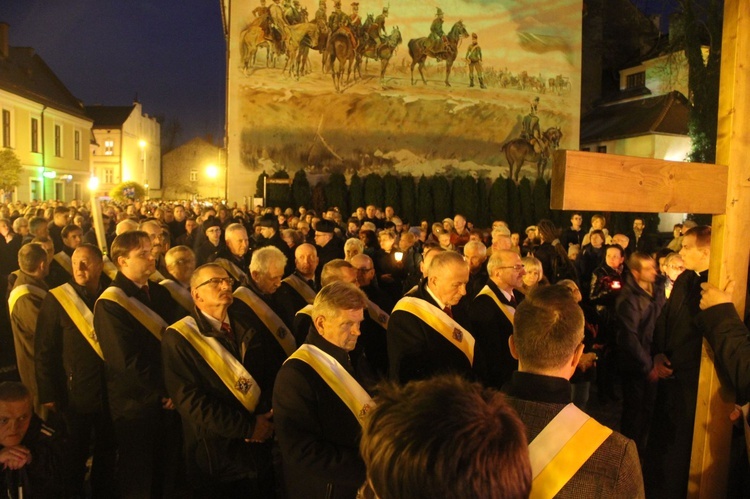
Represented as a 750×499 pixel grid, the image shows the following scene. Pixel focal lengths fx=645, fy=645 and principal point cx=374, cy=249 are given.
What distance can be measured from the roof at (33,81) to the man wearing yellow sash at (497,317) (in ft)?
124

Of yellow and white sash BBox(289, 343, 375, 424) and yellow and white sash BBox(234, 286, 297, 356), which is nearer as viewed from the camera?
yellow and white sash BBox(289, 343, 375, 424)

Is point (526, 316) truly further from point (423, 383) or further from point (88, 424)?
point (88, 424)

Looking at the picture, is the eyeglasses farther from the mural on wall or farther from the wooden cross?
the mural on wall

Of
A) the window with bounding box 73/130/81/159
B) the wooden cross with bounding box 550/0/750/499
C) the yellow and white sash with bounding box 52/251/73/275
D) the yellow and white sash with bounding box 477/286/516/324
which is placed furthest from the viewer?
the window with bounding box 73/130/81/159

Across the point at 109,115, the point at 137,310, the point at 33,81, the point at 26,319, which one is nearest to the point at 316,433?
the point at 137,310

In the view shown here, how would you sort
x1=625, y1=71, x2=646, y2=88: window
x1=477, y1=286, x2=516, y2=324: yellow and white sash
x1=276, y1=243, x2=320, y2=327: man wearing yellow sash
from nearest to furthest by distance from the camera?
1. x1=477, y1=286, x2=516, y2=324: yellow and white sash
2. x1=276, y1=243, x2=320, y2=327: man wearing yellow sash
3. x1=625, y1=71, x2=646, y2=88: window

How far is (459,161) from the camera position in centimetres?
2917

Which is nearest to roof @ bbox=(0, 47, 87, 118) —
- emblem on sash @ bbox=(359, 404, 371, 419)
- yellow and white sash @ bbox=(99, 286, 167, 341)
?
yellow and white sash @ bbox=(99, 286, 167, 341)

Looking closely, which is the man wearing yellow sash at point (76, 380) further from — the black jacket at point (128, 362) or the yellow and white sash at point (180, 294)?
the yellow and white sash at point (180, 294)

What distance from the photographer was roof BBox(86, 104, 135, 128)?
59312 mm

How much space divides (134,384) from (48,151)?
43.4 m

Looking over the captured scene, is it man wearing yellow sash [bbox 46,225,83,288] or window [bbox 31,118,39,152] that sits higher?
window [bbox 31,118,39,152]

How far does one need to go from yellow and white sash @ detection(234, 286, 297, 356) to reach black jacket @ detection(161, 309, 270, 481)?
2.88 ft

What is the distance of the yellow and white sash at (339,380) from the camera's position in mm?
3332
